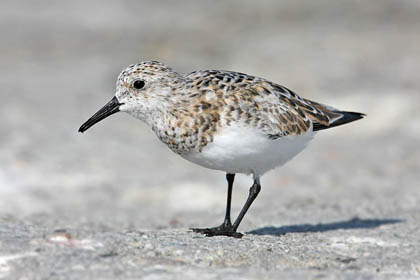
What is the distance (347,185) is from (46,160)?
4.13 metres

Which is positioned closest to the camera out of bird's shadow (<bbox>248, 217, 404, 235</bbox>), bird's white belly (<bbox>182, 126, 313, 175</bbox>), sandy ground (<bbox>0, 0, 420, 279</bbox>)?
sandy ground (<bbox>0, 0, 420, 279</bbox>)

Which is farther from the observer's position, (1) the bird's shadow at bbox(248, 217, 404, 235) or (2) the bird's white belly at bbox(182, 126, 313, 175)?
(1) the bird's shadow at bbox(248, 217, 404, 235)

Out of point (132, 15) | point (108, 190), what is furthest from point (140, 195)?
point (132, 15)

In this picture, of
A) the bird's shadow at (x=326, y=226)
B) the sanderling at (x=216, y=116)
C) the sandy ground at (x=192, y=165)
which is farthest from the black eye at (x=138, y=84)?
the bird's shadow at (x=326, y=226)

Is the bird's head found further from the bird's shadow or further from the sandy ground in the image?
the bird's shadow

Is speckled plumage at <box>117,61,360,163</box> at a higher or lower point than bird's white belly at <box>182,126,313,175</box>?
higher

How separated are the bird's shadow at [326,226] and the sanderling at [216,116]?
2.08ft

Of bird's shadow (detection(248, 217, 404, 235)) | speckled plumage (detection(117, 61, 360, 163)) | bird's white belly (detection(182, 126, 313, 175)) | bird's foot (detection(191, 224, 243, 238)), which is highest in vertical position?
speckled plumage (detection(117, 61, 360, 163))

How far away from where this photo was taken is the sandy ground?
17.5ft

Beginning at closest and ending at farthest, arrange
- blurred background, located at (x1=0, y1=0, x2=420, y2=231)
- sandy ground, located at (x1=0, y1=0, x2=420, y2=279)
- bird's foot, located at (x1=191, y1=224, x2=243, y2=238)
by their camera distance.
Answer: sandy ground, located at (x1=0, y1=0, x2=420, y2=279), bird's foot, located at (x1=191, y1=224, x2=243, y2=238), blurred background, located at (x1=0, y1=0, x2=420, y2=231)

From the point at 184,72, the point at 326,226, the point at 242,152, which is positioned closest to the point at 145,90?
the point at 242,152

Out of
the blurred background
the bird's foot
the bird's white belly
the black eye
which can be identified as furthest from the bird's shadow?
the black eye

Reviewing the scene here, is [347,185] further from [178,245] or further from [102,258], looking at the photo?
[102,258]

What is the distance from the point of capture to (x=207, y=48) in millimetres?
16000
